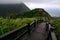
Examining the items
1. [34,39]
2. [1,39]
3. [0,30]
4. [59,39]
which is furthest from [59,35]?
[1,39]

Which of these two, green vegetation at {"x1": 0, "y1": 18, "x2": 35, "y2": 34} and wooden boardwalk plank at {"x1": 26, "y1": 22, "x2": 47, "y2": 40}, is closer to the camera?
green vegetation at {"x1": 0, "y1": 18, "x2": 35, "y2": 34}

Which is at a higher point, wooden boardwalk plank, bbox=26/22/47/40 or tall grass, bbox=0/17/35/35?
tall grass, bbox=0/17/35/35

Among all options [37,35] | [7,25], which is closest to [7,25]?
[7,25]

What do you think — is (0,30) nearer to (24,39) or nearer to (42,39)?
(24,39)

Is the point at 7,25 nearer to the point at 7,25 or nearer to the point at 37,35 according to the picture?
the point at 7,25

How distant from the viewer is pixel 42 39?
12922 mm

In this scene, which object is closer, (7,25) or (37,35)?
(37,35)

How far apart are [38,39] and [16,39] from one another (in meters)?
2.63

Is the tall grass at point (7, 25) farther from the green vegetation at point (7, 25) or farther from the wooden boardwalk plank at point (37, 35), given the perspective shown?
the wooden boardwalk plank at point (37, 35)

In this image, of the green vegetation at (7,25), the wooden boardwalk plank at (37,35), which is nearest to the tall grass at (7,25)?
the green vegetation at (7,25)

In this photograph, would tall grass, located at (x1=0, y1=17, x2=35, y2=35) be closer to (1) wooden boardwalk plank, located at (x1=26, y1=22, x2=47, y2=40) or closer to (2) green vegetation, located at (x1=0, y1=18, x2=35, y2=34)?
(2) green vegetation, located at (x1=0, y1=18, x2=35, y2=34)

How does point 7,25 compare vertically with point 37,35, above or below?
above

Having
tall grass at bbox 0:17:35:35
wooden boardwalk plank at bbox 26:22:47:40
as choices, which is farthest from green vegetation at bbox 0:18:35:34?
wooden boardwalk plank at bbox 26:22:47:40

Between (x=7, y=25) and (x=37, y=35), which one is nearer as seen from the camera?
(x=37, y=35)
